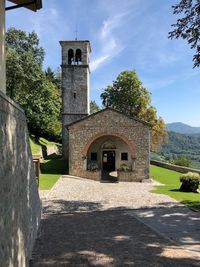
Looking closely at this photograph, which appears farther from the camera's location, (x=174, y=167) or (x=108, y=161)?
(x=174, y=167)

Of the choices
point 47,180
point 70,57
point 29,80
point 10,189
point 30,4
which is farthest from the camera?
point 29,80

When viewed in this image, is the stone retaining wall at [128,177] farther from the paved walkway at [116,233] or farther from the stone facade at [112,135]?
the paved walkway at [116,233]

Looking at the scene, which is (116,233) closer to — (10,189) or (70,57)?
(10,189)

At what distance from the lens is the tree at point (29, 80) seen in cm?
3775

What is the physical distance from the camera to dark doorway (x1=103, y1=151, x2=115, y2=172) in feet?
104

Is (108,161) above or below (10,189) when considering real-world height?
below

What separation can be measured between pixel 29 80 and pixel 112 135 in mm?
14809

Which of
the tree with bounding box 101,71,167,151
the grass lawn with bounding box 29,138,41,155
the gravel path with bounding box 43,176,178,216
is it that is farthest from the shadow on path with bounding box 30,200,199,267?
the tree with bounding box 101,71,167,151

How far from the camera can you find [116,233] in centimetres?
1063

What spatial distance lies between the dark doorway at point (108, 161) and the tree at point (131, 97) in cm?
1880

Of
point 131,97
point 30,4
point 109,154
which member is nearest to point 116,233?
point 30,4

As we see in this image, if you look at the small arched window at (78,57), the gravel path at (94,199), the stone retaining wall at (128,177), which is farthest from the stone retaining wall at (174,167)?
the small arched window at (78,57)

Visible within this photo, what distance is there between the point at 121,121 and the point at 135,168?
4173 mm

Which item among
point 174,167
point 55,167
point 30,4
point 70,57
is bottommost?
point 174,167
